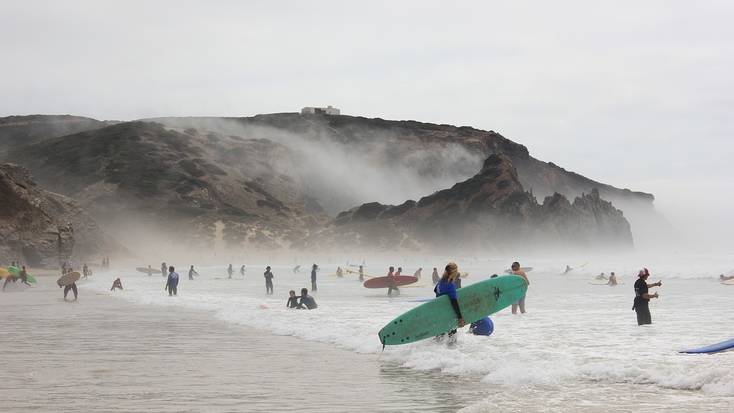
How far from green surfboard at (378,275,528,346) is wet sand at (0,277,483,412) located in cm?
73

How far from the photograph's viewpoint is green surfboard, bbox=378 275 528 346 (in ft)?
46.1

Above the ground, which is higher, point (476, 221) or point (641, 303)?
point (476, 221)

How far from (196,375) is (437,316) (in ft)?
15.0

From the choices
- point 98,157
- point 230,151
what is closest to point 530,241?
point 230,151

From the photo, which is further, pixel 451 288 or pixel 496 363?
pixel 451 288

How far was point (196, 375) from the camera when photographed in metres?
11.9

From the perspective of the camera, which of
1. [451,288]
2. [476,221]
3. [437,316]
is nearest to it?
[451,288]

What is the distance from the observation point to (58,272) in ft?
210

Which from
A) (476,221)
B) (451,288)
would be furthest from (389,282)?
(476,221)

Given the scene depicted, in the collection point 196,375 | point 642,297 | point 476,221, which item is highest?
point 476,221

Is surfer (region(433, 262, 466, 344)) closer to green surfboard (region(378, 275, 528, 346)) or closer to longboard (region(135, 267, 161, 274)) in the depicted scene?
green surfboard (region(378, 275, 528, 346))

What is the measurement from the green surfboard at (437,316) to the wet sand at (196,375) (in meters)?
0.73

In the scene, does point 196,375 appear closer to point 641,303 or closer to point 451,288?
point 451,288

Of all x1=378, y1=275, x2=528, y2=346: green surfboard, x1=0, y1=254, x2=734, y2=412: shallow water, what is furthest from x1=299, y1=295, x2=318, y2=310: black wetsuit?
x1=378, y1=275, x2=528, y2=346: green surfboard
